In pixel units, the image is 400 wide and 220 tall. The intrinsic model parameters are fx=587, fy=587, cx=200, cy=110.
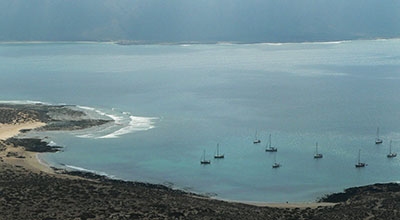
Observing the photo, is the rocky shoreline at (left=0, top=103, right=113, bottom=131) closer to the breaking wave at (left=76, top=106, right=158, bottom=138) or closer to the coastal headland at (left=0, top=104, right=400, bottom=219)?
the breaking wave at (left=76, top=106, right=158, bottom=138)

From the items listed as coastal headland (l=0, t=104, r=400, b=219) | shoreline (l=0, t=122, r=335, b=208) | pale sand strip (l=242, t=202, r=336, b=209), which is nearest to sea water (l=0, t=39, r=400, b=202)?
shoreline (l=0, t=122, r=335, b=208)

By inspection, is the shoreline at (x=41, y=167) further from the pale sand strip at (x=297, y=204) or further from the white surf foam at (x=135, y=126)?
the white surf foam at (x=135, y=126)

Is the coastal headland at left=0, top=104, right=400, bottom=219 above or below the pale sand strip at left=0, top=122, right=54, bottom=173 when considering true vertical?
below

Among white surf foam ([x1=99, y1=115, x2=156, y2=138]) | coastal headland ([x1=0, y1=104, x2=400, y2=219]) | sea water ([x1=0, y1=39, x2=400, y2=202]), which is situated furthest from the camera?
white surf foam ([x1=99, y1=115, x2=156, y2=138])

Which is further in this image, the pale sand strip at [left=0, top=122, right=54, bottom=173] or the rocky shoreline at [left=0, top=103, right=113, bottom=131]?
the rocky shoreline at [left=0, top=103, right=113, bottom=131]

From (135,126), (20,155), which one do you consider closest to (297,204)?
(20,155)

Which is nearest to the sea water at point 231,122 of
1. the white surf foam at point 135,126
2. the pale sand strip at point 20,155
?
the white surf foam at point 135,126

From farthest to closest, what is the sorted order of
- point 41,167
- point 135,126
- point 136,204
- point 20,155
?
point 135,126
point 20,155
point 41,167
point 136,204

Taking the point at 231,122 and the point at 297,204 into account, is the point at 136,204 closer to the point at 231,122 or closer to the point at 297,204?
the point at 297,204

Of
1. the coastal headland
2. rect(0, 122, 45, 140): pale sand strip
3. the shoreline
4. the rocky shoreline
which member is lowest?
the coastal headland
